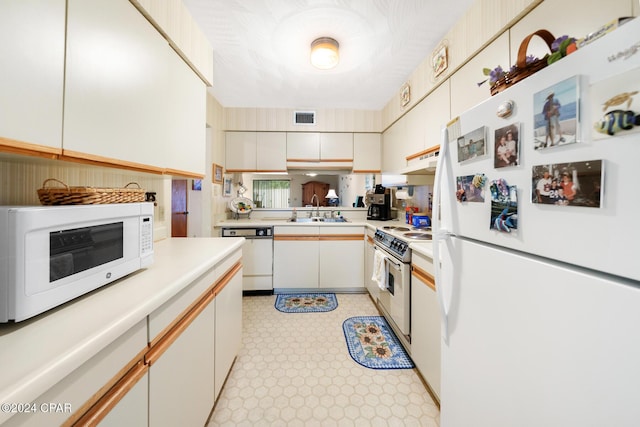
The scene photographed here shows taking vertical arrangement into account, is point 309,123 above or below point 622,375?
above

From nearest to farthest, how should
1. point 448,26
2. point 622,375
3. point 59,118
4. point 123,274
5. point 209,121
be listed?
point 622,375, point 59,118, point 123,274, point 448,26, point 209,121

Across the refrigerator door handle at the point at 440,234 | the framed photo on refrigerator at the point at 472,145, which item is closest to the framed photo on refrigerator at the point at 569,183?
the framed photo on refrigerator at the point at 472,145

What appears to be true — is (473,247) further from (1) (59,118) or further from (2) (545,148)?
(1) (59,118)

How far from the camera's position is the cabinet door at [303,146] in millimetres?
3271

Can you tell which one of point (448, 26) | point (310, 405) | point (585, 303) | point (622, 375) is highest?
point (448, 26)

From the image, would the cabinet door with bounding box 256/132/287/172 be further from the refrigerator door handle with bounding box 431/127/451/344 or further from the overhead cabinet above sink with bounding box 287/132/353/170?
the refrigerator door handle with bounding box 431/127/451/344

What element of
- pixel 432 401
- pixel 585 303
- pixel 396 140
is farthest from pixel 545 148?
pixel 396 140

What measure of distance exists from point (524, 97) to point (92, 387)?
129 centimetres

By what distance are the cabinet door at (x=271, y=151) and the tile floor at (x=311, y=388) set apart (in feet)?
6.69

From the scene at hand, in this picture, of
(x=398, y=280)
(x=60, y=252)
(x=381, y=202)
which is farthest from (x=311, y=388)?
(x=381, y=202)

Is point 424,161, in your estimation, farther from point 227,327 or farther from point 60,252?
point 60,252

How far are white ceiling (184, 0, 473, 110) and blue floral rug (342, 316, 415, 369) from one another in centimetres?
244

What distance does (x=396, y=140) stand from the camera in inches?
110

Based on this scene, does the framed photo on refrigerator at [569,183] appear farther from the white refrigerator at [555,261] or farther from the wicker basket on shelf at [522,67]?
the wicker basket on shelf at [522,67]
